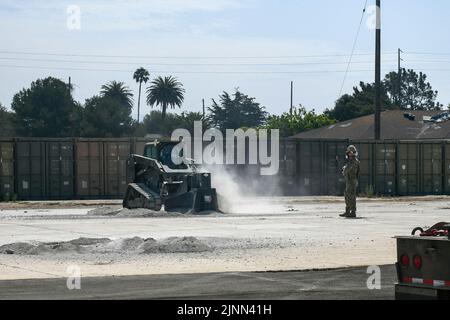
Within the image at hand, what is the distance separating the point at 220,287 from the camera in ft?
43.3

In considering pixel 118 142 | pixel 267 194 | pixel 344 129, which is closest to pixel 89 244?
pixel 118 142

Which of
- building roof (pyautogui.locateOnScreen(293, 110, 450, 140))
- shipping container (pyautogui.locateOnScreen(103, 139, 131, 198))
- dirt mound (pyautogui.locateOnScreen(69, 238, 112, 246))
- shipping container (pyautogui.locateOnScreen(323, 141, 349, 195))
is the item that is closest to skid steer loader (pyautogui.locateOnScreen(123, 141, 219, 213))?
dirt mound (pyautogui.locateOnScreen(69, 238, 112, 246))

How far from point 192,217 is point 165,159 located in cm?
384

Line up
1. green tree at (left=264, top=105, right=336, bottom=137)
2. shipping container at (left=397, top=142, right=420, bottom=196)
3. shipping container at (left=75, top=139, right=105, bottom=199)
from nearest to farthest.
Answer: shipping container at (left=75, top=139, right=105, bottom=199), shipping container at (left=397, top=142, right=420, bottom=196), green tree at (left=264, top=105, right=336, bottom=137)

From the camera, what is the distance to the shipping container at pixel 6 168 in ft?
135

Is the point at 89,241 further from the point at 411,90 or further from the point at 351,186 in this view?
the point at 411,90

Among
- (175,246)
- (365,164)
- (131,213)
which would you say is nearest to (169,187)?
(131,213)

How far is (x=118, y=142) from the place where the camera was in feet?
144

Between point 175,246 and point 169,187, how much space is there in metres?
12.2

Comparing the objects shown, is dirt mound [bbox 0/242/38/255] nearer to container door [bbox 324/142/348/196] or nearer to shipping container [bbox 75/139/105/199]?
shipping container [bbox 75/139/105/199]

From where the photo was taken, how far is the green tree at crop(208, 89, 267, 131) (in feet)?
408

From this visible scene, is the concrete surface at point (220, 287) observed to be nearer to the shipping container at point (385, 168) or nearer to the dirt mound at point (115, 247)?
the dirt mound at point (115, 247)

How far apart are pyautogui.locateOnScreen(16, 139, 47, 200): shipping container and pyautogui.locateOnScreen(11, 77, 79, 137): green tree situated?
59.2 m

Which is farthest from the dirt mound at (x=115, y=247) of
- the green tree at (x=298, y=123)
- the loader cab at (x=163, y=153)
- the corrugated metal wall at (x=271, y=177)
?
the green tree at (x=298, y=123)
